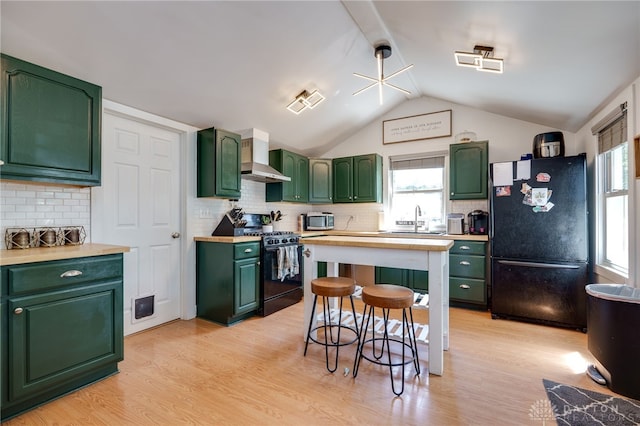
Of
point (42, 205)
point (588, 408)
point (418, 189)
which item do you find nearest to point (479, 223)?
point (418, 189)

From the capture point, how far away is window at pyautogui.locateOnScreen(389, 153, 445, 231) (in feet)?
14.7

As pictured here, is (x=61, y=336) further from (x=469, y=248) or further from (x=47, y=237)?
(x=469, y=248)

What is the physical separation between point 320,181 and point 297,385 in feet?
11.1

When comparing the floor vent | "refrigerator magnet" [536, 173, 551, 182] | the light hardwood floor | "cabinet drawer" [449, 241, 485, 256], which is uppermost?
"refrigerator magnet" [536, 173, 551, 182]

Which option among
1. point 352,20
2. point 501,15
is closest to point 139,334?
point 352,20

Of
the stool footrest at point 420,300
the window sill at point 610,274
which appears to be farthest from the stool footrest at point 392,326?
the window sill at point 610,274

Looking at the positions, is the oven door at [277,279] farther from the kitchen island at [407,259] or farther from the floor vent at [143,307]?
the floor vent at [143,307]

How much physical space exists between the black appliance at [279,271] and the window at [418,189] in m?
1.89

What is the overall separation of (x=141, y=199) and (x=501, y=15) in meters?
3.46

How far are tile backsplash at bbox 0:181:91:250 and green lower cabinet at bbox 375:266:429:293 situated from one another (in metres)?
3.41

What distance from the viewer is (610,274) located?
2.65 metres

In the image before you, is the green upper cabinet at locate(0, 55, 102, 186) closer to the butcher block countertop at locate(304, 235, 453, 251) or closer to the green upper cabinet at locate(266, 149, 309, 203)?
the butcher block countertop at locate(304, 235, 453, 251)

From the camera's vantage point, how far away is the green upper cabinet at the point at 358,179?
4.65m

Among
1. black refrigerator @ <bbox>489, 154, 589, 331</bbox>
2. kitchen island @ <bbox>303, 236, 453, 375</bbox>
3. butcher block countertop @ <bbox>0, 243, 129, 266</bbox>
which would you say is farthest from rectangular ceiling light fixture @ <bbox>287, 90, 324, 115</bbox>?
butcher block countertop @ <bbox>0, 243, 129, 266</bbox>
